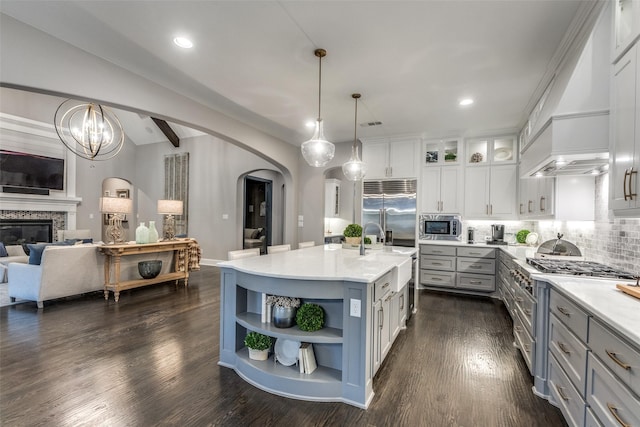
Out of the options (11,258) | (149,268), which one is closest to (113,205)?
(149,268)

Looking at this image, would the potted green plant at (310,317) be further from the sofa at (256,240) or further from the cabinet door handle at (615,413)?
the sofa at (256,240)

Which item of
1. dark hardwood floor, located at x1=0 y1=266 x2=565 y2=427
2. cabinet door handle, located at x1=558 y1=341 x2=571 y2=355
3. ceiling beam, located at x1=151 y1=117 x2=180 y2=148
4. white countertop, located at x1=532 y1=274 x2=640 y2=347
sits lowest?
dark hardwood floor, located at x1=0 y1=266 x2=565 y2=427

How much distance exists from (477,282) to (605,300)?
352cm

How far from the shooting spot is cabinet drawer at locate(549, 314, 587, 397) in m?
1.59

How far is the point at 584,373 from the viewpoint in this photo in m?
1.56

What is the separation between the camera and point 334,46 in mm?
2709

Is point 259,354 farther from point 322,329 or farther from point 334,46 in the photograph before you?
point 334,46

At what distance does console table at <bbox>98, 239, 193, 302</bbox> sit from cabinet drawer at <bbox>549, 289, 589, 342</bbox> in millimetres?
5259

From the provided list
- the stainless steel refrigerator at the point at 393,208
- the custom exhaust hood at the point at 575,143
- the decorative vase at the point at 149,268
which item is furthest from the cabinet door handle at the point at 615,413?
the decorative vase at the point at 149,268

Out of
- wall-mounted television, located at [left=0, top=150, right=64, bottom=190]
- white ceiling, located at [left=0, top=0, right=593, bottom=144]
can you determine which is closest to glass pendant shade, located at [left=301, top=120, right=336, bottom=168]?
white ceiling, located at [left=0, top=0, right=593, bottom=144]

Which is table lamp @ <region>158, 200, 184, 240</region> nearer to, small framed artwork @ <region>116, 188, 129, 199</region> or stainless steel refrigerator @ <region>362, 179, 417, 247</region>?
stainless steel refrigerator @ <region>362, 179, 417, 247</region>

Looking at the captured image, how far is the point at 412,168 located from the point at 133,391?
4984 mm

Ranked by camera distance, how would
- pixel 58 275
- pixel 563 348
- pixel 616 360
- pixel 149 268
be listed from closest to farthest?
pixel 616 360
pixel 563 348
pixel 58 275
pixel 149 268

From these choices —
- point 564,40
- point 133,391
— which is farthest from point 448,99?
point 133,391
